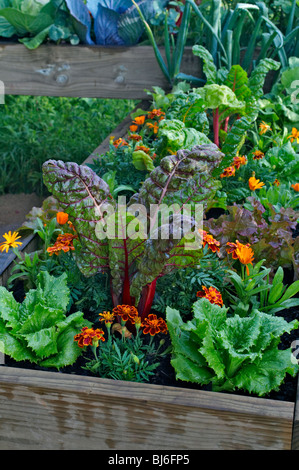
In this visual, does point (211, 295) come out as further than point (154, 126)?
No

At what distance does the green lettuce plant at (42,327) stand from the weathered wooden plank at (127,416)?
0.09m

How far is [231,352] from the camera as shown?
1.29m

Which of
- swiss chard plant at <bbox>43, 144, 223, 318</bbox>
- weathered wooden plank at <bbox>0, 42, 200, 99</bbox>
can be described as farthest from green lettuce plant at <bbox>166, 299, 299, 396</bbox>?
weathered wooden plank at <bbox>0, 42, 200, 99</bbox>

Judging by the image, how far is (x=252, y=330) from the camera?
1.36 metres

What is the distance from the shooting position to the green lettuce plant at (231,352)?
1.32m

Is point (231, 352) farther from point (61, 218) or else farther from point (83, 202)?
point (61, 218)

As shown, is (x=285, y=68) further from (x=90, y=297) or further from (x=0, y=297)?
(x=0, y=297)

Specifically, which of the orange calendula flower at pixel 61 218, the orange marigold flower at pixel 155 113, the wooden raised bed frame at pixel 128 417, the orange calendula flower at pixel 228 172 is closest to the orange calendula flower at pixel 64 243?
the orange calendula flower at pixel 61 218

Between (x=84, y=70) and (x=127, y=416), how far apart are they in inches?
94.4

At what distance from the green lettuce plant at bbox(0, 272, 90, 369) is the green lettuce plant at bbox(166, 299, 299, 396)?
0.29 meters

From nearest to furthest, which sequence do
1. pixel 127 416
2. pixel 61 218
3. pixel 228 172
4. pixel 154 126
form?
1. pixel 127 416
2. pixel 61 218
3. pixel 228 172
4. pixel 154 126

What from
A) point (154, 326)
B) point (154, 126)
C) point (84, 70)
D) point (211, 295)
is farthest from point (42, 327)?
point (84, 70)

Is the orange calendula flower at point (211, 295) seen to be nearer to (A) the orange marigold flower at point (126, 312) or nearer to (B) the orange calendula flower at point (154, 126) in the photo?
(A) the orange marigold flower at point (126, 312)
